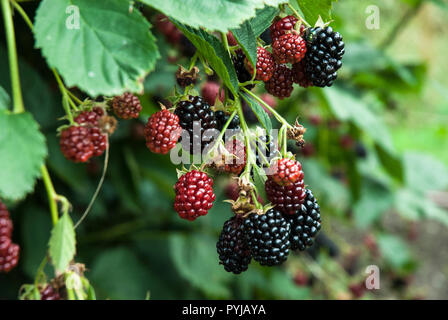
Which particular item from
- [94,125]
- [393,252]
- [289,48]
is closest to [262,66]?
[289,48]

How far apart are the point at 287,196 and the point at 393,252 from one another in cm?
214

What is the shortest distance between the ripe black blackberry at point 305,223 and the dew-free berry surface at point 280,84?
15cm

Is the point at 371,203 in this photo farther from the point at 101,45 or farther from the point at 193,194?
the point at 101,45

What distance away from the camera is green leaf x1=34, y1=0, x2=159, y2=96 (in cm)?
52

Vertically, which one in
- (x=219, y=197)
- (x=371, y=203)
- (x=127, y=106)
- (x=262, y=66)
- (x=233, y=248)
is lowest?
(x=371, y=203)

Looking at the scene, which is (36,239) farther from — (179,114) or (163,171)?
(179,114)

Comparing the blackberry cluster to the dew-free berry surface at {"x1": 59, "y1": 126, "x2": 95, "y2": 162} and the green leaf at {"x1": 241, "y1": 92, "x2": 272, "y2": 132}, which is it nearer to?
the dew-free berry surface at {"x1": 59, "y1": 126, "x2": 95, "y2": 162}

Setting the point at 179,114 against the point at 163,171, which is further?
the point at 163,171

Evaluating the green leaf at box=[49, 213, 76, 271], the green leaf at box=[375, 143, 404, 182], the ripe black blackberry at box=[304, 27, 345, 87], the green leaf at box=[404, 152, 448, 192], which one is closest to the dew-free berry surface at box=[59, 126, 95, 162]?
the green leaf at box=[49, 213, 76, 271]

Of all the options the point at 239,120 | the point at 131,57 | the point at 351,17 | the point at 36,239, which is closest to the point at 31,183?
the point at 131,57

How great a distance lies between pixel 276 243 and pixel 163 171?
101 cm

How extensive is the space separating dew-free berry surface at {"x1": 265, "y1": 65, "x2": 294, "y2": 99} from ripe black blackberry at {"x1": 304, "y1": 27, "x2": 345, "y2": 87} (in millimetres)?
34

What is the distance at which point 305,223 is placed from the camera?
2.16 ft

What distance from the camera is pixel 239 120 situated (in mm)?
662
